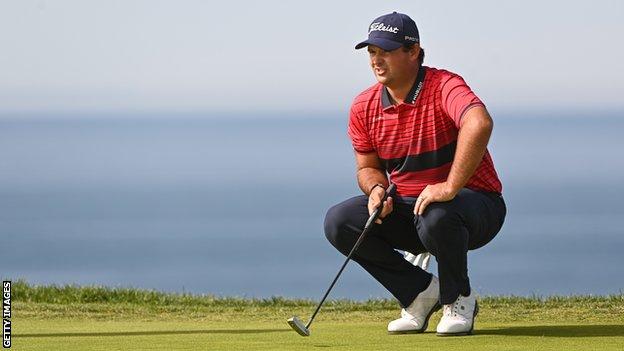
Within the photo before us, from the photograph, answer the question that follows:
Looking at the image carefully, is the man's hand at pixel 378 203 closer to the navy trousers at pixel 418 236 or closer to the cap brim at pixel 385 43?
the navy trousers at pixel 418 236

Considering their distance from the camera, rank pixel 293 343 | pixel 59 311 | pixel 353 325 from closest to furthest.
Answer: pixel 293 343
pixel 353 325
pixel 59 311

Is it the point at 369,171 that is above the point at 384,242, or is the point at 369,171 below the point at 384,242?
above

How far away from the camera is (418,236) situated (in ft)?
20.2

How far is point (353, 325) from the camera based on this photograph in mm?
6422

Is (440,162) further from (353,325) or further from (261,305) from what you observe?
(261,305)

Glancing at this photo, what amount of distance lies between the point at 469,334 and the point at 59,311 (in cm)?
254

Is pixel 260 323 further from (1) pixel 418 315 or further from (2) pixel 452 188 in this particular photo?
(2) pixel 452 188

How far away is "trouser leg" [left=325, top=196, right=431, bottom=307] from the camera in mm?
6086

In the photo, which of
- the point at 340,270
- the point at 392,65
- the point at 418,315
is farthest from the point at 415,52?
the point at 418,315

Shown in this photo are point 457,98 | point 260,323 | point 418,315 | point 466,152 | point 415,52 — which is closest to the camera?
point 466,152

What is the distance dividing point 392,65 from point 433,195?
597mm

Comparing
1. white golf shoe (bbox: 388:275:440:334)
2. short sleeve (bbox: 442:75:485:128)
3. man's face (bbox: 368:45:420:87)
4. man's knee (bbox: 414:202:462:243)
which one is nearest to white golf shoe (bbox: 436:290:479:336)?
white golf shoe (bbox: 388:275:440:334)

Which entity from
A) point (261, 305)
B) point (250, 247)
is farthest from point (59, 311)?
point (250, 247)

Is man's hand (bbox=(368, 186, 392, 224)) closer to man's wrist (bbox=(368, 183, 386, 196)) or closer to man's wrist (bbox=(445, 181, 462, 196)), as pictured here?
man's wrist (bbox=(368, 183, 386, 196))
